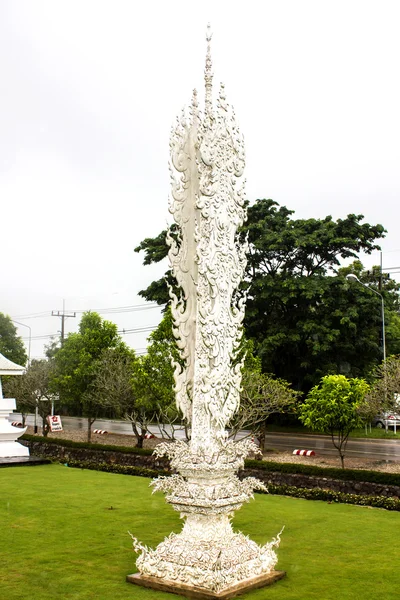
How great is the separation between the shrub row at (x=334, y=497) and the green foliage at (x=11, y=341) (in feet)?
125

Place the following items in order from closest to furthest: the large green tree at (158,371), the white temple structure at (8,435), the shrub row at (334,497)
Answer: the shrub row at (334,497)
the large green tree at (158,371)
the white temple structure at (8,435)

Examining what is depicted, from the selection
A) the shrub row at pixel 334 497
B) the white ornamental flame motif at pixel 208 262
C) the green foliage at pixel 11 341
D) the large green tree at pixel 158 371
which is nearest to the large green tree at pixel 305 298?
the large green tree at pixel 158 371

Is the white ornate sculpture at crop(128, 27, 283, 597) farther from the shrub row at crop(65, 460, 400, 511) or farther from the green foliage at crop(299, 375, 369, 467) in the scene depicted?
the green foliage at crop(299, 375, 369, 467)

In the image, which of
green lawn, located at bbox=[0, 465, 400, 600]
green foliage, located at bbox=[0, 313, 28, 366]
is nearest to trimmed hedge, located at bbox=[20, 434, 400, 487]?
green lawn, located at bbox=[0, 465, 400, 600]

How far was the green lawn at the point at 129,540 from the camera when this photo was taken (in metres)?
7.01

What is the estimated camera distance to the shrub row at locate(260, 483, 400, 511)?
462 inches

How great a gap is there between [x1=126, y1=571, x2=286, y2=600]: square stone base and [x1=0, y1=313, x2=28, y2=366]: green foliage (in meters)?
43.2

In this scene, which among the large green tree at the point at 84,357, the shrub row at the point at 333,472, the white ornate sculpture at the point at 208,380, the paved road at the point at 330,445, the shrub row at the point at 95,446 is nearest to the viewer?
the white ornate sculpture at the point at 208,380

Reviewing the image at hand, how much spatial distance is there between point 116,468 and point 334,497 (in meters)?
6.35

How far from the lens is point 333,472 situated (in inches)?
533

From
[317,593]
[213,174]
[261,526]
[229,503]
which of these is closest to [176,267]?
[213,174]

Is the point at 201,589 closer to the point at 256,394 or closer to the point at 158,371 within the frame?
the point at 256,394

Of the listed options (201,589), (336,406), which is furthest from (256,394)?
(201,589)

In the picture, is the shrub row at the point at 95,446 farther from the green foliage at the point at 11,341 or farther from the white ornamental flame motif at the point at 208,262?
the green foliage at the point at 11,341
